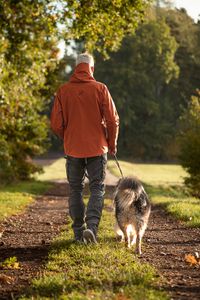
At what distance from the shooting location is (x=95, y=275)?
593 centimetres

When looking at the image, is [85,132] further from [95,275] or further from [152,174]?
[152,174]

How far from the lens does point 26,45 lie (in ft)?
55.2

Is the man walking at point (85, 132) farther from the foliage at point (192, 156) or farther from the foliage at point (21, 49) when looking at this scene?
the foliage at point (192, 156)

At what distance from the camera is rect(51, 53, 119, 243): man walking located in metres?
8.22

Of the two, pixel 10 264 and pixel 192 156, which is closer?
pixel 10 264

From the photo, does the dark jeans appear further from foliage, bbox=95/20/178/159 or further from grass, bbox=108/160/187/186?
foliage, bbox=95/20/178/159

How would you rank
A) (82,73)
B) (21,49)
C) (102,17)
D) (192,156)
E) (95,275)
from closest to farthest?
(95,275) → (82,73) → (102,17) → (21,49) → (192,156)

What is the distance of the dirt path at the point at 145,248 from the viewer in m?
5.87

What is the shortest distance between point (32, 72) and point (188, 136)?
989cm

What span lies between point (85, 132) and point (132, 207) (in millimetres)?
1231

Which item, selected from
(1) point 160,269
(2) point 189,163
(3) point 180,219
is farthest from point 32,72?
(1) point 160,269

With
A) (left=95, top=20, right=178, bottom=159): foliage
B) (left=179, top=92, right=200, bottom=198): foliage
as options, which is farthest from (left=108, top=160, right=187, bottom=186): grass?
(left=95, top=20, right=178, bottom=159): foliage

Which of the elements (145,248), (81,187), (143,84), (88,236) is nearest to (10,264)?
(88,236)

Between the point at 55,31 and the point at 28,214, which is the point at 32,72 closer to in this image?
the point at 55,31
